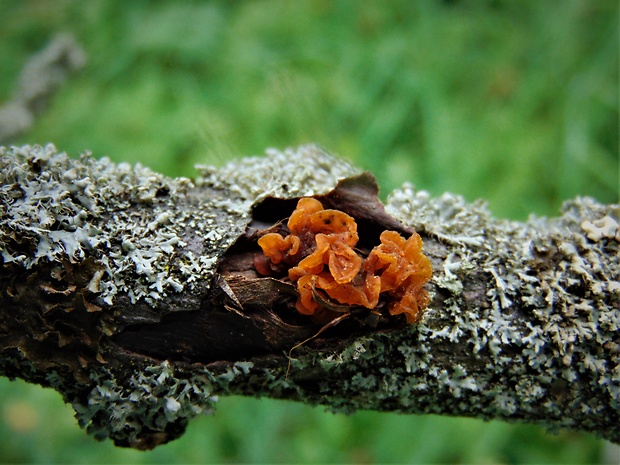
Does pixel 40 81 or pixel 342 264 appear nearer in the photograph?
pixel 342 264

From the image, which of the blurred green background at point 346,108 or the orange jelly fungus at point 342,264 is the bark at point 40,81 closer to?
the blurred green background at point 346,108

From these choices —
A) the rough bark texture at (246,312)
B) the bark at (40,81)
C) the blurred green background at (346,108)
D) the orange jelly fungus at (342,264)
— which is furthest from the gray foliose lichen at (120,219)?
the bark at (40,81)

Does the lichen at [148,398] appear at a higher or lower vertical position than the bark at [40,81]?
lower

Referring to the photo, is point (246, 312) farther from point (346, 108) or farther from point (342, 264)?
point (346, 108)

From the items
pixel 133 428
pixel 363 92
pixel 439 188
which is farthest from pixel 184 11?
pixel 133 428

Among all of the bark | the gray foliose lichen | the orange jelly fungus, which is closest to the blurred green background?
the bark

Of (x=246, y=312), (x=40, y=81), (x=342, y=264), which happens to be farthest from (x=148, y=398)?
(x=40, y=81)
